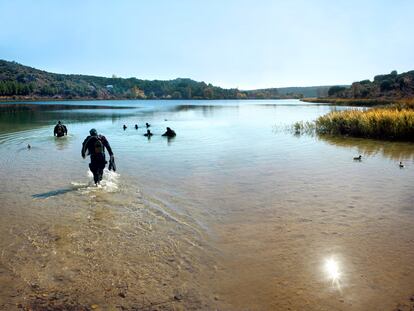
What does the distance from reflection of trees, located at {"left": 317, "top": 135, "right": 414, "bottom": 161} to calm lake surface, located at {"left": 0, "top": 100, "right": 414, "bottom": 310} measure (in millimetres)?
4043

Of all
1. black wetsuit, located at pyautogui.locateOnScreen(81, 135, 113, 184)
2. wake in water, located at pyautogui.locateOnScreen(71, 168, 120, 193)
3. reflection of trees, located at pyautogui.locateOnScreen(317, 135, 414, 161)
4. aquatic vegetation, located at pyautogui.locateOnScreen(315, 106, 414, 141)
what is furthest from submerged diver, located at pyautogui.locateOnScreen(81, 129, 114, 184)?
aquatic vegetation, located at pyautogui.locateOnScreen(315, 106, 414, 141)

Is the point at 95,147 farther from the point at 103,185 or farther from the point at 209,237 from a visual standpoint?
the point at 209,237

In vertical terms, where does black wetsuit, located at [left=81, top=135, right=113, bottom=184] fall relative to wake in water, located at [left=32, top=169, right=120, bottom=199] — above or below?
above

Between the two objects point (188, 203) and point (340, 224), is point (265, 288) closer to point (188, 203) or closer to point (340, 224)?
point (340, 224)

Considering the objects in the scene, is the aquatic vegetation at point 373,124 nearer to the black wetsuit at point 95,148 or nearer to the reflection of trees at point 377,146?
the reflection of trees at point 377,146

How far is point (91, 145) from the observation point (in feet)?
42.1

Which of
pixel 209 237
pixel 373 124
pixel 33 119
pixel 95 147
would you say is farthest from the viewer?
pixel 33 119

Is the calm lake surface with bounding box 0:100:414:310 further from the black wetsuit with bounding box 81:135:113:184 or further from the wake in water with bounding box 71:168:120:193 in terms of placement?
the black wetsuit with bounding box 81:135:113:184

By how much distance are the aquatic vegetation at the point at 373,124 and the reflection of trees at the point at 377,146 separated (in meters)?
1.22

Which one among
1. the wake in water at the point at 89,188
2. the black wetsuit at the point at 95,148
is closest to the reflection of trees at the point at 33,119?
the wake in water at the point at 89,188

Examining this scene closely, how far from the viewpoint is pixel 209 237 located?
8.94 metres

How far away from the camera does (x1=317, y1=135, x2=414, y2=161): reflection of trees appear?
844 inches

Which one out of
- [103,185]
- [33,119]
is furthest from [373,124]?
[33,119]

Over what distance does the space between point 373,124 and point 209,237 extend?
978 inches
